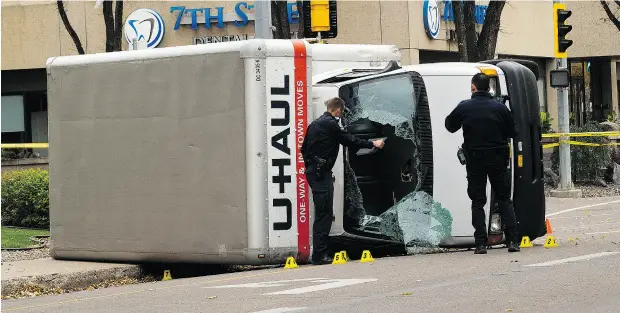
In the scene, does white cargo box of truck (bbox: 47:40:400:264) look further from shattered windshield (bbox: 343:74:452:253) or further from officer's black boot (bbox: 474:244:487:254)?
officer's black boot (bbox: 474:244:487:254)

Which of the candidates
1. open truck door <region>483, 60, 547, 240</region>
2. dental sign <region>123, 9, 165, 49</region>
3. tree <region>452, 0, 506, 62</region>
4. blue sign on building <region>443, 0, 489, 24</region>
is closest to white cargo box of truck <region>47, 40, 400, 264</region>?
open truck door <region>483, 60, 547, 240</region>

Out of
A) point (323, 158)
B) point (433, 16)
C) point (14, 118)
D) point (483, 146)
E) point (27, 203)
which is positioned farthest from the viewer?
point (14, 118)

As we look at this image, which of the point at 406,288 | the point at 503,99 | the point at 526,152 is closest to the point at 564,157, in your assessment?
the point at 526,152

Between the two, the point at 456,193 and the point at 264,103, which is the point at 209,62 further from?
the point at 456,193

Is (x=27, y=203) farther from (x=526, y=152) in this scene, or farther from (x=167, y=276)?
(x=526, y=152)

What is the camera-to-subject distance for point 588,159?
29016mm

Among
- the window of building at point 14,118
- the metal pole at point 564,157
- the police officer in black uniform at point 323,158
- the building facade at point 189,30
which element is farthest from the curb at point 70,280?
the window of building at point 14,118

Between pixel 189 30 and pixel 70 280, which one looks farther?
pixel 189 30

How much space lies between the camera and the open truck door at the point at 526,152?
561 inches

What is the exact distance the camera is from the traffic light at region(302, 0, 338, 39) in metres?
18.2

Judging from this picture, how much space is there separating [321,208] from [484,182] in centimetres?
175

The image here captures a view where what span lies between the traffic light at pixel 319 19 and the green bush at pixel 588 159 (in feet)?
39.8

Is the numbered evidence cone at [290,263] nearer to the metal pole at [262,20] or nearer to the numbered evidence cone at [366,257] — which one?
the numbered evidence cone at [366,257]

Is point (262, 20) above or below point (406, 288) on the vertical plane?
above
